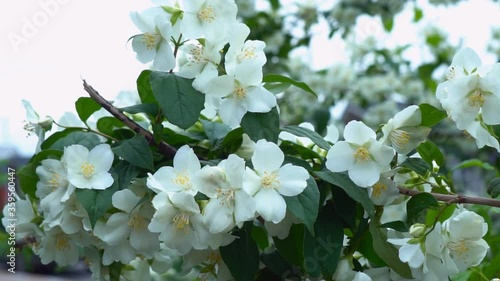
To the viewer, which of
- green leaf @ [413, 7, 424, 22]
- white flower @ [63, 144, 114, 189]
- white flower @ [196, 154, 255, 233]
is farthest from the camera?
green leaf @ [413, 7, 424, 22]

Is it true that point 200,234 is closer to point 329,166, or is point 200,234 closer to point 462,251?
point 329,166

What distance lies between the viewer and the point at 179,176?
0.79 m

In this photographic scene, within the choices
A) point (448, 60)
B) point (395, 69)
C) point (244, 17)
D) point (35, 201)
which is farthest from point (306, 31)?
point (35, 201)

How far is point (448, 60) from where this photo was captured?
10.9ft

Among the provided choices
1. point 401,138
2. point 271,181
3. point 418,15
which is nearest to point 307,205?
point 271,181

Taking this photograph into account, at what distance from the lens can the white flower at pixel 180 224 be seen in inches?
30.1

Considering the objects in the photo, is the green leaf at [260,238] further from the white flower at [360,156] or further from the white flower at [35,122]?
the white flower at [35,122]

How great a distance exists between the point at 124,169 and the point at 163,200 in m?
Answer: 0.12

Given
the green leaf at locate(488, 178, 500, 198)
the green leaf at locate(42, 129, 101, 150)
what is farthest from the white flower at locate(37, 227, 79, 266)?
the green leaf at locate(488, 178, 500, 198)

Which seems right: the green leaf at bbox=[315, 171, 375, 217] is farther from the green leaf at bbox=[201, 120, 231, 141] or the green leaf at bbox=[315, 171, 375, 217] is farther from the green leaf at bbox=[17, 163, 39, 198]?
the green leaf at bbox=[17, 163, 39, 198]

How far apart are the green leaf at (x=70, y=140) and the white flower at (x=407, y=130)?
395 mm

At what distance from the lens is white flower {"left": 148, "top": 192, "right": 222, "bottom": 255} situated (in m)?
0.76

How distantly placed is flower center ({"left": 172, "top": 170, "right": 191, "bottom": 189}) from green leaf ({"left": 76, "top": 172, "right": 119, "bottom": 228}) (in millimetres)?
98

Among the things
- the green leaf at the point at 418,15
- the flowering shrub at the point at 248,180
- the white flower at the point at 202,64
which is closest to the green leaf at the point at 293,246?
the flowering shrub at the point at 248,180
